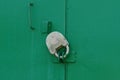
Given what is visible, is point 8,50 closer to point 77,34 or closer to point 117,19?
point 77,34

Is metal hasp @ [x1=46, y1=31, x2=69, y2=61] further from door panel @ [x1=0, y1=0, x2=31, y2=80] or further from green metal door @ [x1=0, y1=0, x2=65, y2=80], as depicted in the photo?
door panel @ [x1=0, y1=0, x2=31, y2=80]

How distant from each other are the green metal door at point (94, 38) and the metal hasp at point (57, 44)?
2.2 inches

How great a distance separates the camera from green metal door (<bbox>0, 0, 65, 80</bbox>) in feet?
9.09

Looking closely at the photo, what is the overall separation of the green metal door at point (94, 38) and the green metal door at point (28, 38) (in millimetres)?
89

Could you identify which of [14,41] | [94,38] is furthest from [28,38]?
[94,38]

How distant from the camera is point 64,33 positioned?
276cm

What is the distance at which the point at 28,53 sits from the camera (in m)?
2.79

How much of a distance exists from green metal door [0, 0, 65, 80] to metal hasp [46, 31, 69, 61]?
0.15ft

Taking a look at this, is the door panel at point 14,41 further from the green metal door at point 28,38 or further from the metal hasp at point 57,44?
the metal hasp at point 57,44

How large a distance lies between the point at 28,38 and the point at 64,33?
27cm

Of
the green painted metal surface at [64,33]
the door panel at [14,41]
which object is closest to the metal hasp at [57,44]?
the green painted metal surface at [64,33]

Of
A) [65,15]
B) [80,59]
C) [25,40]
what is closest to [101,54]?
[80,59]

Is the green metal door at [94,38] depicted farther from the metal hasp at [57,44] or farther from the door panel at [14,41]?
the door panel at [14,41]

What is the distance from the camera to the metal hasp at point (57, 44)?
273 centimetres
